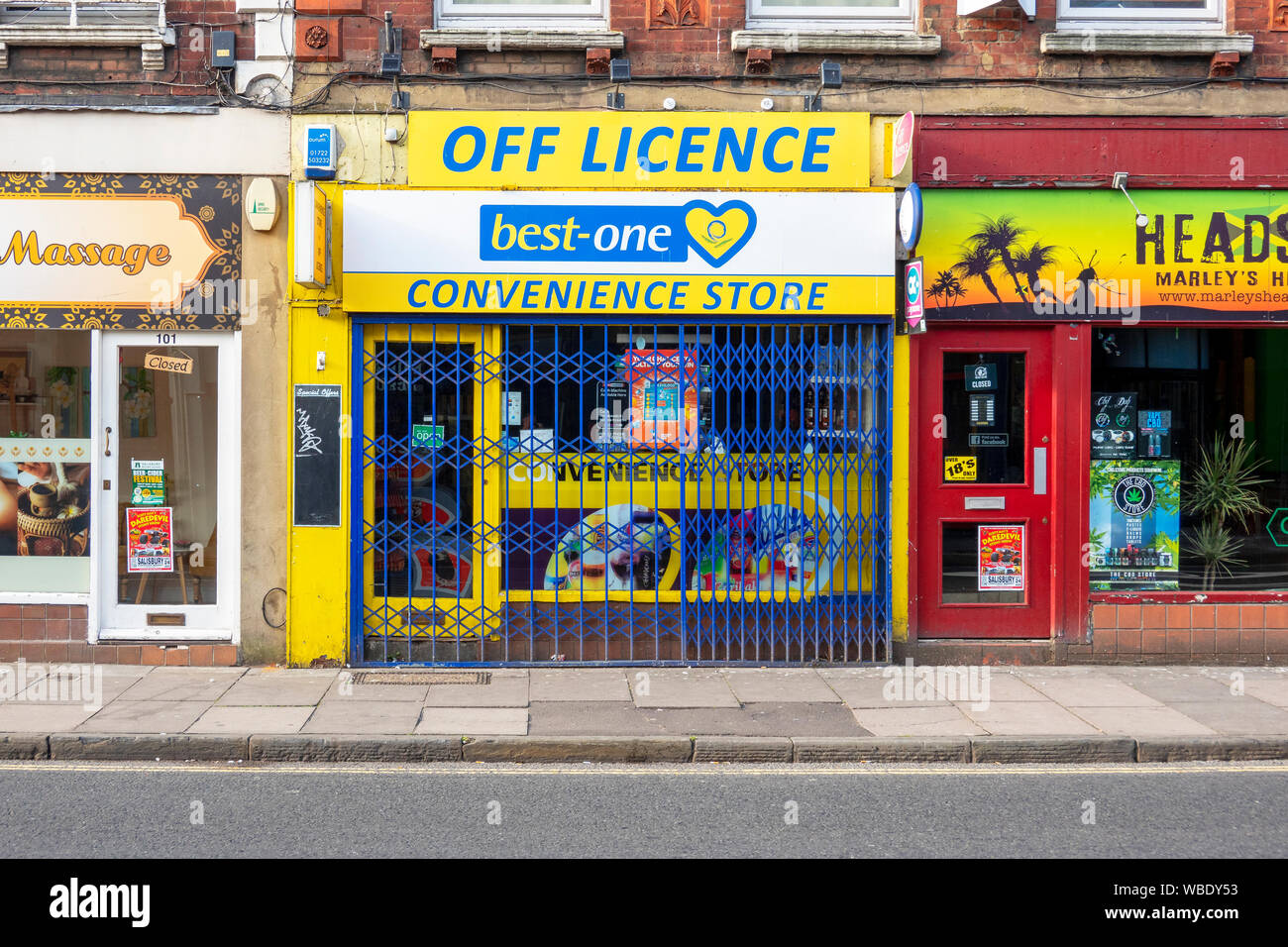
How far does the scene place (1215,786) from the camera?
616cm

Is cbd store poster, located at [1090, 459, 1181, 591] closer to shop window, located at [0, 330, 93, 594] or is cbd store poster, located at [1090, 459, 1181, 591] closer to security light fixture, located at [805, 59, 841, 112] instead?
security light fixture, located at [805, 59, 841, 112]

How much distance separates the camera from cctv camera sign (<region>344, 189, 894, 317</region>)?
8.64m

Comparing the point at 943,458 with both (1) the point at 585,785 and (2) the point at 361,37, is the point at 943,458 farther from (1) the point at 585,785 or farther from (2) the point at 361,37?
(2) the point at 361,37

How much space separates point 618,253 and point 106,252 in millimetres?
3943

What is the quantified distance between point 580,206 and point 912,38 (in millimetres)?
2909

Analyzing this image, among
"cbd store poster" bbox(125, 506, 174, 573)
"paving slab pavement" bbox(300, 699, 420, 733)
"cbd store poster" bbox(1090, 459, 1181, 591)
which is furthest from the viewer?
"cbd store poster" bbox(1090, 459, 1181, 591)

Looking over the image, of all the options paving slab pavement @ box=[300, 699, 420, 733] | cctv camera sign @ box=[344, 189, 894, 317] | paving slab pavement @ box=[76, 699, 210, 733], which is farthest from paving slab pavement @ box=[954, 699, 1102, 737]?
paving slab pavement @ box=[76, 699, 210, 733]

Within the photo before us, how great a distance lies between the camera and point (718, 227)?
8.76 metres

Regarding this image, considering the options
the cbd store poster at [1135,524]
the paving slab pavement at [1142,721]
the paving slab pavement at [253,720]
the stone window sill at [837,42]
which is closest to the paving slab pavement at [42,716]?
the paving slab pavement at [253,720]

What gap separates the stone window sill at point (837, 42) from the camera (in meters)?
8.80

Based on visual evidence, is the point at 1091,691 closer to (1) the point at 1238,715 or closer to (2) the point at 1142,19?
(1) the point at 1238,715

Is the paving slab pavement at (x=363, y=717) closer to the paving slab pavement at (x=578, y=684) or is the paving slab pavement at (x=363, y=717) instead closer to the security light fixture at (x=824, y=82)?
the paving slab pavement at (x=578, y=684)

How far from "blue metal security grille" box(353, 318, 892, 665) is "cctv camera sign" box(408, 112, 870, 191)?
1.16m

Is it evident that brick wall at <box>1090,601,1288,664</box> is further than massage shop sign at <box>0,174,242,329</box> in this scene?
Yes
